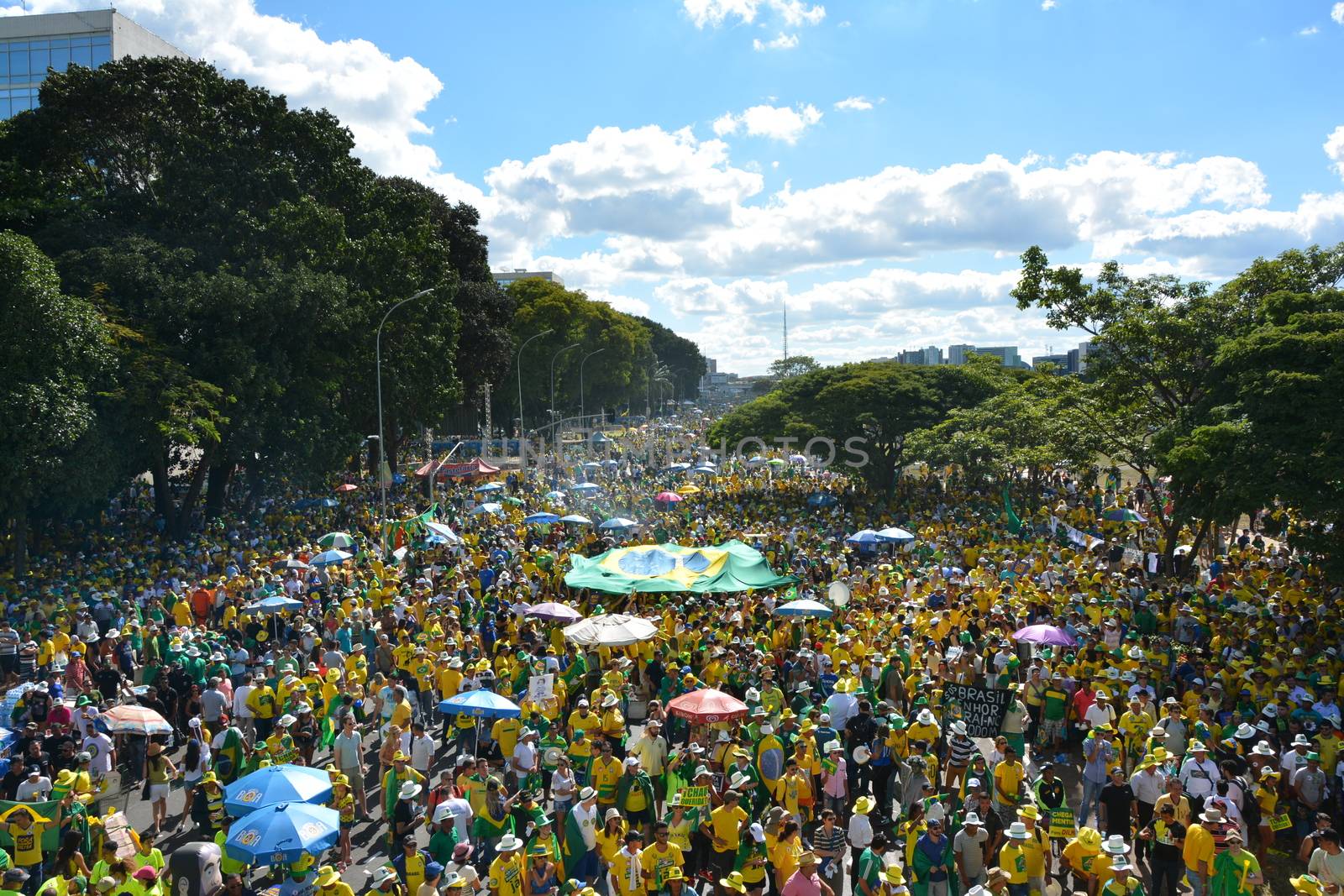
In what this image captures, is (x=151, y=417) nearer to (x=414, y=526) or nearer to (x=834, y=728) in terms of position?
(x=414, y=526)

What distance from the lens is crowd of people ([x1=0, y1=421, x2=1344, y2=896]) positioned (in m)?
8.07

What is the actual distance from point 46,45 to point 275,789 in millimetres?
62296

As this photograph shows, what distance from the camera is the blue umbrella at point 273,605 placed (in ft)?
54.1

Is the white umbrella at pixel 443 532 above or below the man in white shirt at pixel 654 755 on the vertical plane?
above

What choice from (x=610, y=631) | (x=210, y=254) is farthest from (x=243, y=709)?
(x=210, y=254)

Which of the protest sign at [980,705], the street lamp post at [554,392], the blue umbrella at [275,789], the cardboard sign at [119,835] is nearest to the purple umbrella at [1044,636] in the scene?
the protest sign at [980,705]

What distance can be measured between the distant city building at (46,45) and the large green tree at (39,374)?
144 feet

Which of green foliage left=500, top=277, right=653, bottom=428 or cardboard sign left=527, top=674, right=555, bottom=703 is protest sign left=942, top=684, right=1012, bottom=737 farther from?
green foliage left=500, top=277, right=653, bottom=428

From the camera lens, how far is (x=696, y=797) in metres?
8.68

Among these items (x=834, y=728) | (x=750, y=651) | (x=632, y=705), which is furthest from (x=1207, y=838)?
(x=632, y=705)

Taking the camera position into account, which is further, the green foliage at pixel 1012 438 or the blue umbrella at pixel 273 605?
the green foliage at pixel 1012 438

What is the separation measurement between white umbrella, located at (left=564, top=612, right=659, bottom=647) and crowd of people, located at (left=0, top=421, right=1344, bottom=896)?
306mm

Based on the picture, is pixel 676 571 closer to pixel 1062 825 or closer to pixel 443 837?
pixel 1062 825

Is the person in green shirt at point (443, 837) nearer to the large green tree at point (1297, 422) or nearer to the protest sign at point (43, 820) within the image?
the protest sign at point (43, 820)
